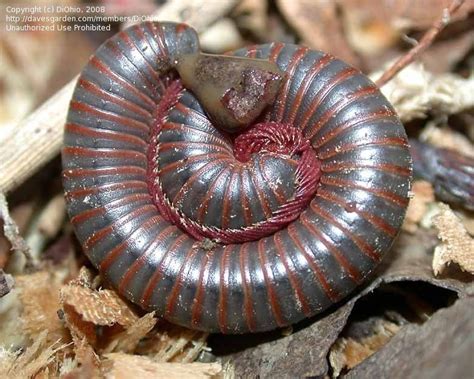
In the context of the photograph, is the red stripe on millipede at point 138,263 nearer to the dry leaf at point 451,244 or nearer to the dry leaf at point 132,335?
the dry leaf at point 132,335

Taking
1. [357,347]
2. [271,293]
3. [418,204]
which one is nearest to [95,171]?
[271,293]

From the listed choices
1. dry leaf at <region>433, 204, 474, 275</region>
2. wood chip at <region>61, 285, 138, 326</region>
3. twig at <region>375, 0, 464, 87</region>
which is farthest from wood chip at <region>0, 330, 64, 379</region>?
twig at <region>375, 0, 464, 87</region>

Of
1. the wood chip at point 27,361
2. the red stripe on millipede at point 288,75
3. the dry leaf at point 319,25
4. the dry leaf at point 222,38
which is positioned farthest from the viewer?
the dry leaf at point 222,38

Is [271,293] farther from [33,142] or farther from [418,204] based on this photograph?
[33,142]

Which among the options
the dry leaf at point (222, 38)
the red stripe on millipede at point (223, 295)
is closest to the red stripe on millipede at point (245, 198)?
the red stripe on millipede at point (223, 295)

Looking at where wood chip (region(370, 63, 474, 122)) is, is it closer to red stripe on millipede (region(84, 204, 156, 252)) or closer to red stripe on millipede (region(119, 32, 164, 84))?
Answer: red stripe on millipede (region(119, 32, 164, 84))
